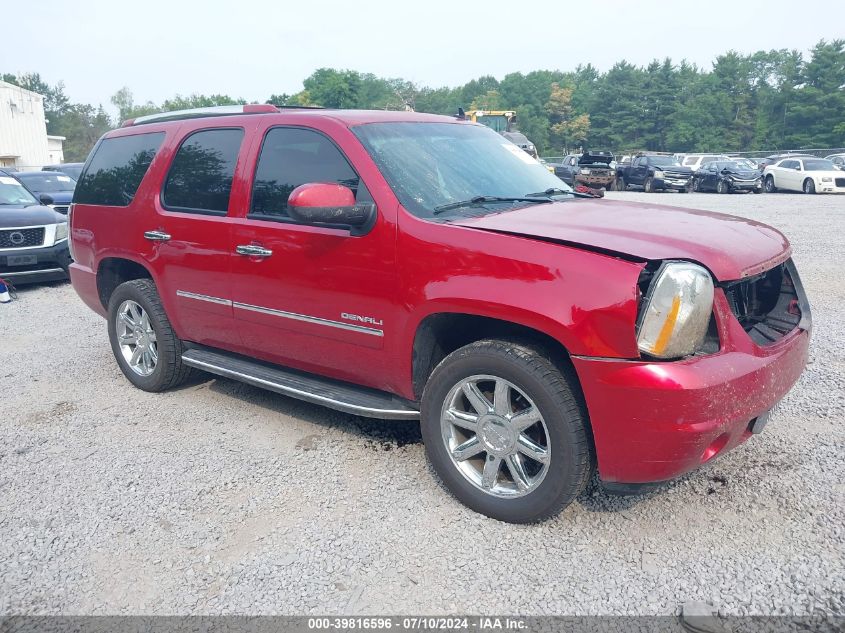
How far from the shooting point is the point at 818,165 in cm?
2605

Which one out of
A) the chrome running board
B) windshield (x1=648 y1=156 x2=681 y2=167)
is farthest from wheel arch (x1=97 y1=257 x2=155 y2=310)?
windshield (x1=648 y1=156 x2=681 y2=167)

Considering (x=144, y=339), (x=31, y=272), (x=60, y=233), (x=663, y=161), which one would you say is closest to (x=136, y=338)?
(x=144, y=339)

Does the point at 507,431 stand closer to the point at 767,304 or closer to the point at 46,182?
the point at 767,304

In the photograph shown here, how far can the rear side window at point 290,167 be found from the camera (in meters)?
3.91

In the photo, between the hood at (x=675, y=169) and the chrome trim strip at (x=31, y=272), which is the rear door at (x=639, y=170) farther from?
the chrome trim strip at (x=31, y=272)

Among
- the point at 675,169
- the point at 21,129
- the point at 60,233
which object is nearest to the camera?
the point at 60,233

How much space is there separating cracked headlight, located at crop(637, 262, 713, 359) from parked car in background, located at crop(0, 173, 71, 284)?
9.22m

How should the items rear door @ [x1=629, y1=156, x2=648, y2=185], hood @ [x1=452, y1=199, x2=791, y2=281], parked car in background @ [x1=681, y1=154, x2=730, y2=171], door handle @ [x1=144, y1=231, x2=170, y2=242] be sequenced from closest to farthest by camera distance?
hood @ [x1=452, y1=199, x2=791, y2=281] → door handle @ [x1=144, y1=231, x2=170, y2=242] → rear door @ [x1=629, y1=156, x2=648, y2=185] → parked car in background @ [x1=681, y1=154, x2=730, y2=171]

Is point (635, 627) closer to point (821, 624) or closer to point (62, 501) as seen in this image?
point (821, 624)

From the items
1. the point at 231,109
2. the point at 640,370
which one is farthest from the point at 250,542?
the point at 231,109

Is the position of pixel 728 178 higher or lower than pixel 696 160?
lower

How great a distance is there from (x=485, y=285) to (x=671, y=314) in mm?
805

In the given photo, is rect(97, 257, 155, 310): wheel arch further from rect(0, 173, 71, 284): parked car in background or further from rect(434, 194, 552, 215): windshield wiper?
rect(0, 173, 71, 284): parked car in background

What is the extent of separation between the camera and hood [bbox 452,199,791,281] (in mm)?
2986
